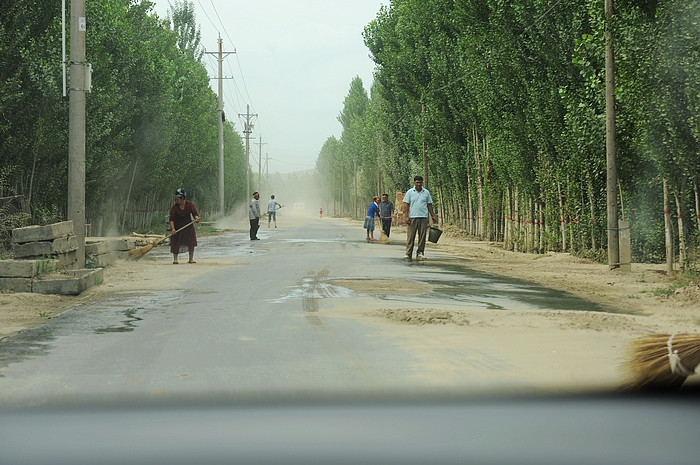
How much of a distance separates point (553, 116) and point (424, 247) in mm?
4951

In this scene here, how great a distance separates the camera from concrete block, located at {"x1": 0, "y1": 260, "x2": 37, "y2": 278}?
12734 millimetres

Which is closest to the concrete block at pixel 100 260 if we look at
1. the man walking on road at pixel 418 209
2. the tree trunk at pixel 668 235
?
the man walking on road at pixel 418 209

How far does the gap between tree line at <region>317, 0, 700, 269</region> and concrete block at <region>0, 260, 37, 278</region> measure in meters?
10.9

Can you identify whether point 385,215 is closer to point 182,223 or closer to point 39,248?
point 182,223

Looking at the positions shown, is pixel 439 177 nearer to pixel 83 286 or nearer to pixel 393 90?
pixel 393 90

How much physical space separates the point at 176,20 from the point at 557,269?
170ft

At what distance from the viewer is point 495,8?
81.4 feet

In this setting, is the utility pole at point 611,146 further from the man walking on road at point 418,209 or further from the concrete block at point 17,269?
the concrete block at point 17,269

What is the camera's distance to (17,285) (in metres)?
12.7

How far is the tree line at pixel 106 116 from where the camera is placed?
2191cm

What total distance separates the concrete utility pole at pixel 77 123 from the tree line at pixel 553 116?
33.9 ft

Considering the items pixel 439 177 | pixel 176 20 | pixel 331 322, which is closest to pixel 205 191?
pixel 176 20

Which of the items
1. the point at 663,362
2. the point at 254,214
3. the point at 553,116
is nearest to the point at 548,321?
the point at 663,362

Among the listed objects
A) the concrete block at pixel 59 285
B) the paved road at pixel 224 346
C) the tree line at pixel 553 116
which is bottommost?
the paved road at pixel 224 346
